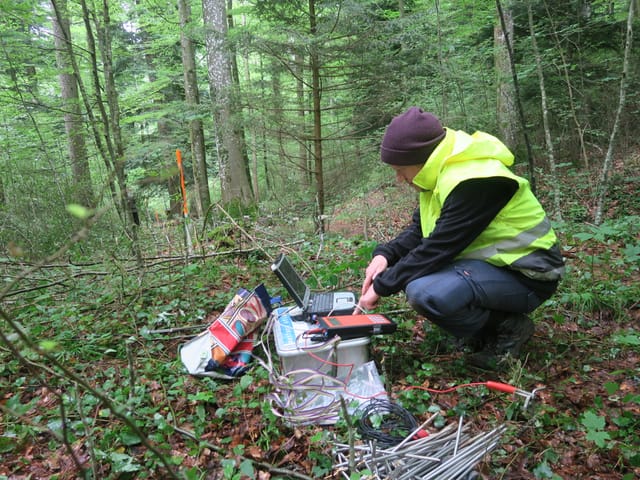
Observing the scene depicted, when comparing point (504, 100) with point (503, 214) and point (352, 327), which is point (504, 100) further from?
point (352, 327)

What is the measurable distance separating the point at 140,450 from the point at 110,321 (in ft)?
4.87

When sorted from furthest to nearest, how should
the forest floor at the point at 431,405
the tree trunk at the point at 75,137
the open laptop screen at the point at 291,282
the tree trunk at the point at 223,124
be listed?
1. the tree trunk at the point at 223,124
2. the tree trunk at the point at 75,137
3. the open laptop screen at the point at 291,282
4. the forest floor at the point at 431,405

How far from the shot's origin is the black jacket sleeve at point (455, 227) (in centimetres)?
217

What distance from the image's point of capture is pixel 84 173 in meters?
8.76

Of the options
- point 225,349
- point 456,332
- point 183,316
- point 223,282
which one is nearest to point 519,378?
point 456,332

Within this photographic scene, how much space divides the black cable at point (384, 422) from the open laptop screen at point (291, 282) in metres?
0.81

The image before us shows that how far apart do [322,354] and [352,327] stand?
8.7 inches

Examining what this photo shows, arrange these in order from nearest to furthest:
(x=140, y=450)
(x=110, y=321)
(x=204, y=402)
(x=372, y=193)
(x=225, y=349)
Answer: (x=140, y=450) → (x=204, y=402) → (x=225, y=349) → (x=110, y=321) → (x=372, y=193)

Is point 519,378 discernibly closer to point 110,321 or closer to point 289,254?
point 289,254

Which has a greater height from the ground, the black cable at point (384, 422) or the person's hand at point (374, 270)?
the person's hand at point (374, 270)

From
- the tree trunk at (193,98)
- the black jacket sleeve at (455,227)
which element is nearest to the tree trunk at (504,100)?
the tree trunk at (193,98)

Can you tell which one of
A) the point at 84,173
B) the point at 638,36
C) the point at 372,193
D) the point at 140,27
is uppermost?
the point at 140,27

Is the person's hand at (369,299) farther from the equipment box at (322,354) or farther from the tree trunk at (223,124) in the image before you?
the tree trunk at (223,124)

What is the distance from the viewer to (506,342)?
7.96 ft
